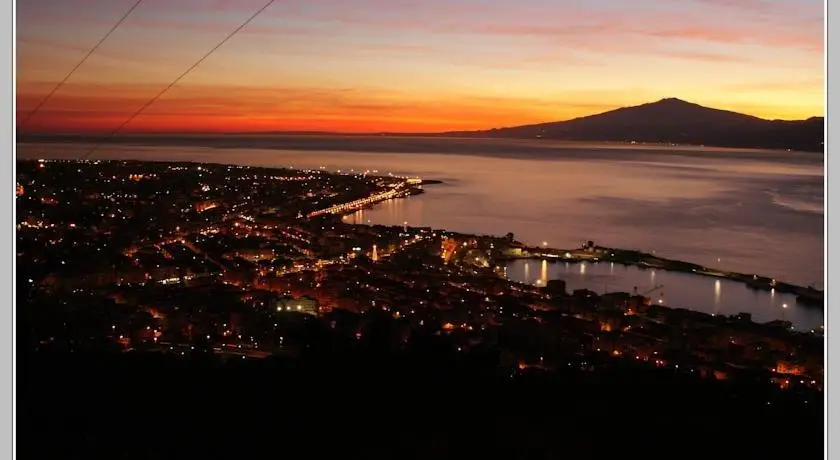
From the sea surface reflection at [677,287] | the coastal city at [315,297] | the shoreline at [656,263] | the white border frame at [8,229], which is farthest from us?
the shoreline at [656,263]

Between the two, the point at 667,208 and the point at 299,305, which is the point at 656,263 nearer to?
the point at 667,208

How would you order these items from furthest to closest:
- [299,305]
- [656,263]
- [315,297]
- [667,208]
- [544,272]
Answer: [667,208]
[656,263]
[544,272]
[315,297]
[299,305]

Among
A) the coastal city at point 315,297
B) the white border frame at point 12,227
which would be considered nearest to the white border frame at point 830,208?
the white border frame at point 12,227

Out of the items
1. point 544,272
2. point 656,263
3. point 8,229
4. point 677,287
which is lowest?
point 677,287

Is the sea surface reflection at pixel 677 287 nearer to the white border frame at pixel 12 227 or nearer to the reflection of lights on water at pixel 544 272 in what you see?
the reflection of lights on water at pixel 544 272

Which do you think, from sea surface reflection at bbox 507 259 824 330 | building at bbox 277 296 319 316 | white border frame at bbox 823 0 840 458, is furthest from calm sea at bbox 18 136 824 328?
white border frame at bbox 823 0 840 458

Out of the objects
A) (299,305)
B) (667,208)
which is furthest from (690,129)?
(299,305)

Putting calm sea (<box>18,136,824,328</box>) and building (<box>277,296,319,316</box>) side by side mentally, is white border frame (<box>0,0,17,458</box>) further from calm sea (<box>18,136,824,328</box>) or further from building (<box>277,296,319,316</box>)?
calm sea (<box>18,136,824,328</box>)

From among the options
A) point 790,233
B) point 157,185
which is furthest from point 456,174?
point 790,233
